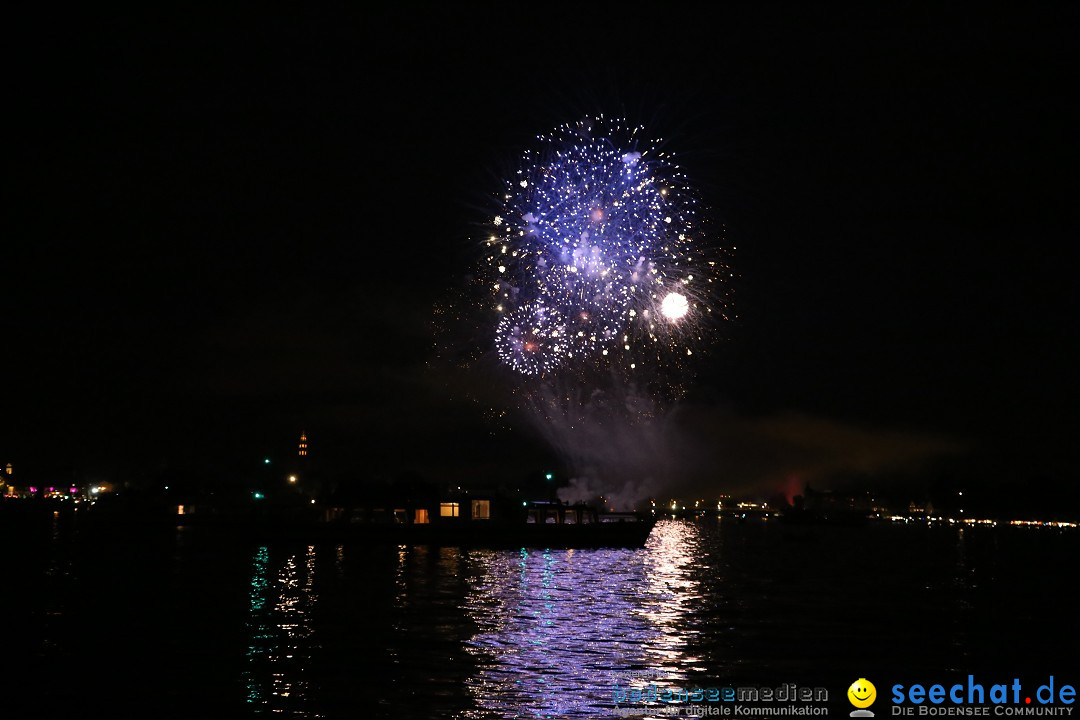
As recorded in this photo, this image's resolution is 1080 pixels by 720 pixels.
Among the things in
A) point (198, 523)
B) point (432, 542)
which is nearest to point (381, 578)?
point (432, 542)

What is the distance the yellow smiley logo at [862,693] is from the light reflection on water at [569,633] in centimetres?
408

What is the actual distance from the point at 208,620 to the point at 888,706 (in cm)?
2277

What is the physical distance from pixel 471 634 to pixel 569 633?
3.13 meters

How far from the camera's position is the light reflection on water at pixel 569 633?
21.7 meters

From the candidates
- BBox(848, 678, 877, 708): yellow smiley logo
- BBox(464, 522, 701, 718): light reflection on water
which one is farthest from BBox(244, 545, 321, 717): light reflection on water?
BBox(848, 678, 877, 708): yellow smiley logo

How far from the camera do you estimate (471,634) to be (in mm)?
30625

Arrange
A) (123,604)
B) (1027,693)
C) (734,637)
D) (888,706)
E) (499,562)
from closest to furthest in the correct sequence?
(888,706)
(1027,693)
(734,637)
(123,604)
(499,562)

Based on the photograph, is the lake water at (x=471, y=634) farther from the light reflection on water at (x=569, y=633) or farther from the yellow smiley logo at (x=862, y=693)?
the yellow smiley logo at (x=862, y=693)

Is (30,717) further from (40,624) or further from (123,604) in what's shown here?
(123,604)

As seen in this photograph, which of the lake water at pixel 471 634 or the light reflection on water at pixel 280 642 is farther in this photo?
the lake water at pixel 471 634

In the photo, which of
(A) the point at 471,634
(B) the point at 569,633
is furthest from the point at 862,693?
(A) the point at 471,634

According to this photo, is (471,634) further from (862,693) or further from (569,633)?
(862,693)

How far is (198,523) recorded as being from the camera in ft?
449

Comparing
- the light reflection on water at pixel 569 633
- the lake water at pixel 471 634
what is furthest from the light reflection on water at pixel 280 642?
the light reflection on water at pixel 569 633
